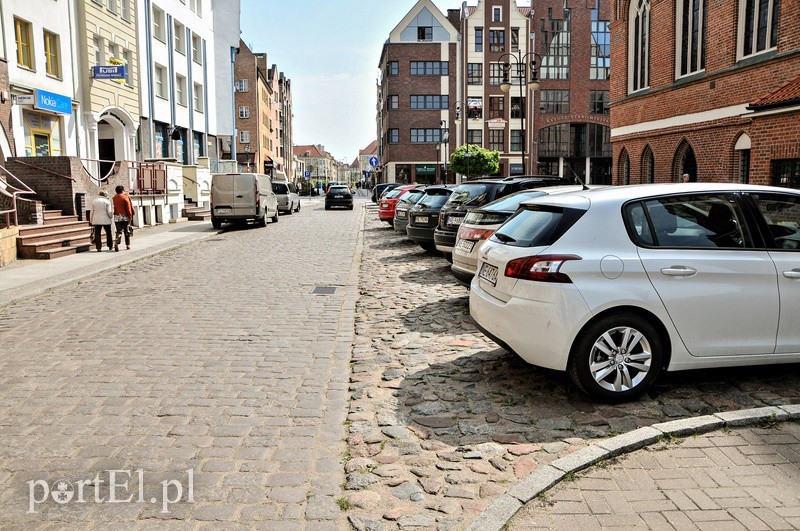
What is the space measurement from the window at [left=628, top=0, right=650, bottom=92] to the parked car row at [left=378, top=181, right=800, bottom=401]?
2185 cm

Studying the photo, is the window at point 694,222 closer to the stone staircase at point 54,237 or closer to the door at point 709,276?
the door at point 709,276

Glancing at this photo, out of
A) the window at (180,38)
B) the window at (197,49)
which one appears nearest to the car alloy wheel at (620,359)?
the window at (180,38)

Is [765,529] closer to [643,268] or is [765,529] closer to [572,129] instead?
[643,268]

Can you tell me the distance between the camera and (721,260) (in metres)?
5.30

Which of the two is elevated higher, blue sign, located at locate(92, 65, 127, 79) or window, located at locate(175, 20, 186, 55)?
window, located at locate(175, 20, 186, 55)

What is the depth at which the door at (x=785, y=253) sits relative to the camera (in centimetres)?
538

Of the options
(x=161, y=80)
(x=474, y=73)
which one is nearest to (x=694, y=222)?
(x=161, y=80)

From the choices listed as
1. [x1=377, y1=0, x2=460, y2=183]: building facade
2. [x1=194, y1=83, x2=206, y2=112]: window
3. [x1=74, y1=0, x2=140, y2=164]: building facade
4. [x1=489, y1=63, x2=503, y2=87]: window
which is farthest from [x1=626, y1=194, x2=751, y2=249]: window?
[x1=489, y1=63, x2=503, y2=87]: window

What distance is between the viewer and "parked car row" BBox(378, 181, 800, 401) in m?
5.11

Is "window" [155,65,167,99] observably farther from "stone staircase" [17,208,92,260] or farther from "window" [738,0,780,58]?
"window" [738,0,780,58]

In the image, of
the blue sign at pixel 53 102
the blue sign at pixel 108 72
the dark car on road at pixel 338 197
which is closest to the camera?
the blue sign at pixel 53 102

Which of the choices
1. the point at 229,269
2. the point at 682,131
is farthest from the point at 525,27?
the point at 229,269

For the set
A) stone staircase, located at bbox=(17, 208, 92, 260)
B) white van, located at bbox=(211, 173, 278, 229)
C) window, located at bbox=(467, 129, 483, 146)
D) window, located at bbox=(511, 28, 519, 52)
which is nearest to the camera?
stone staircase, located at bbox=(17, 208, 92, 260)

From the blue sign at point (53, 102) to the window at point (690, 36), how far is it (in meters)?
20.8
